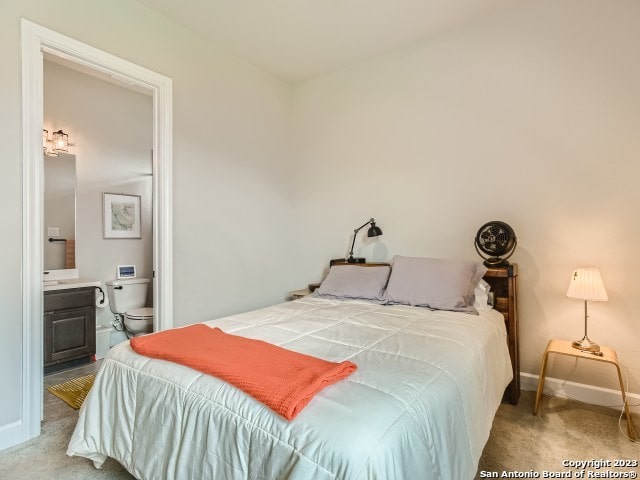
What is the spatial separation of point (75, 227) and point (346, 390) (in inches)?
136

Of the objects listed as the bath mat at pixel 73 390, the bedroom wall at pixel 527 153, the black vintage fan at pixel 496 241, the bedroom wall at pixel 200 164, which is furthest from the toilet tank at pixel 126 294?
the black vintage fan at pixel 496 241

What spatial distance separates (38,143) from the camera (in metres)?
1.97

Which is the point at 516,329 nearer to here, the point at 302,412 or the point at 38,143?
the point at 302,412

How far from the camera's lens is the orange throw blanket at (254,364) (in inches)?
39.6

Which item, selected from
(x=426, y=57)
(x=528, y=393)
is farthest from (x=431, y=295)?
(x=426, y=57)

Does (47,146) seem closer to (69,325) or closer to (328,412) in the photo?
(69,325)

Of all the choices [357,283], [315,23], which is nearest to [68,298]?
[357,283]

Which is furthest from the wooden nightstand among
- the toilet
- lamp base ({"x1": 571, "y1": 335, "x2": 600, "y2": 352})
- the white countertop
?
the white countertop

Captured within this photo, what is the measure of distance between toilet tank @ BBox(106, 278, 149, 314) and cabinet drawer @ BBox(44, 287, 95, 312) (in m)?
0.39

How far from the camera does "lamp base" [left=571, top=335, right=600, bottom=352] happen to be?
2.05 m

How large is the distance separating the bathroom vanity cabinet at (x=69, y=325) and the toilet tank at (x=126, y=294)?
0.38 metres

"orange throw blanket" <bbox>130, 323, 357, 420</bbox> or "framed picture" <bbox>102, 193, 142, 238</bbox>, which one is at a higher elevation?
"framed picture" <bbox>102, 193, 142, 238</bbox>

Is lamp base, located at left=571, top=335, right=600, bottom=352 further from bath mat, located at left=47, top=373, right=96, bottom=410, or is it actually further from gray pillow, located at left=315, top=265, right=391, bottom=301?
bath mat, located at left=47, top=373, right=96, bottom=410

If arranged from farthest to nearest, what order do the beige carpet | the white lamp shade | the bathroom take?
1. the bathroom
2. the white lamp shade
3. the beige carpet
